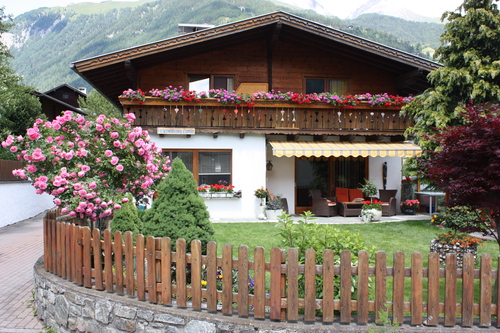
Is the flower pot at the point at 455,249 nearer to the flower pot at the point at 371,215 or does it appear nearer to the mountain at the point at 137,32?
the flower pot at the point at 371,215

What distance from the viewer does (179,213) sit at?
507 cm

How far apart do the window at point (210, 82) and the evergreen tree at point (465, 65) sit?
703 cm

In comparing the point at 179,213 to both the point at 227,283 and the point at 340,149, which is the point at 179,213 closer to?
the point at 227,283

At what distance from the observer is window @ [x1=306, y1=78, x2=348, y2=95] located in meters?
16.5

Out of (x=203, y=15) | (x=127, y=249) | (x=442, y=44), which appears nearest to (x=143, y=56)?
(x=442, y=44)

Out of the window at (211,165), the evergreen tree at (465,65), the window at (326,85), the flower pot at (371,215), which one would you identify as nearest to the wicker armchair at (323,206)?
the flower pot at (371,215)

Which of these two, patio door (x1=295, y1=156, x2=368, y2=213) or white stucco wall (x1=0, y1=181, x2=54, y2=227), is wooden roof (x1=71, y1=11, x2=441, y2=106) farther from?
white stucco wall (x1=0, y1=181, x2=54, y2=227)

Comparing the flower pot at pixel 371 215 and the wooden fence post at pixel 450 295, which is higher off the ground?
the wooden fence post at pixel 450 295

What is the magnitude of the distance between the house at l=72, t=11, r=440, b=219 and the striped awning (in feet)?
0.11

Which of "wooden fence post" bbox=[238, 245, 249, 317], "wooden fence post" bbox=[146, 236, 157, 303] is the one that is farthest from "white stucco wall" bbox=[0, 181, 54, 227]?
"wooden fence post" bbox=[238, 245, 249, 317]

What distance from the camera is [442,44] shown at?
12.9 metres

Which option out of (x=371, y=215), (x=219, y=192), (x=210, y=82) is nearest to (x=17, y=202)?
(x=219, y=192)

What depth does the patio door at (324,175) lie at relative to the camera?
15992mm

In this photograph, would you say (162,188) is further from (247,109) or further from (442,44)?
(442,44)
